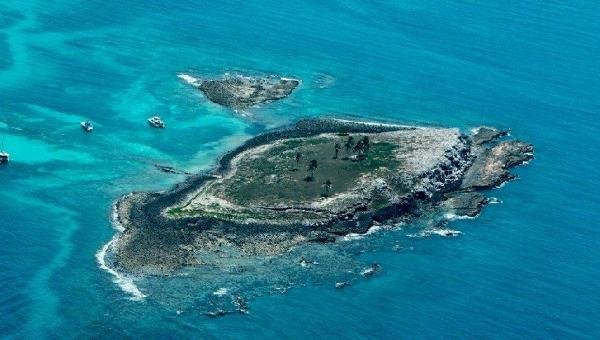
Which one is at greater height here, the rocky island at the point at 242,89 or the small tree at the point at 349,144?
the small tree at the point at 349,144

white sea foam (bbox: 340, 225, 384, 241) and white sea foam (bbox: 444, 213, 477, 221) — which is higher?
white sea foam (bbox: 444, 213, 477, 221)

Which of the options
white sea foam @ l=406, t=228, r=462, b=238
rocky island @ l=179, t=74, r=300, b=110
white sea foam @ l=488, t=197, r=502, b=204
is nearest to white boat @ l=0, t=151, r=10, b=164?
rocky island @ l=179, t=74, r=300, b=110

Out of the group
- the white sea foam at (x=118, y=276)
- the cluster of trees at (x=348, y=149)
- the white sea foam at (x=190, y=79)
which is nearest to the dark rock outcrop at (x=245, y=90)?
the white sea foam at (x=190, y=79)

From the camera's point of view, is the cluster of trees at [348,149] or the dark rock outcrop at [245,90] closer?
the cluster of trees at [348,149]

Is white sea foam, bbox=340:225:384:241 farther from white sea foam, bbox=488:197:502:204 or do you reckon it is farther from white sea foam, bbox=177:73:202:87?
white sea foam, bbox=177:73:202:87

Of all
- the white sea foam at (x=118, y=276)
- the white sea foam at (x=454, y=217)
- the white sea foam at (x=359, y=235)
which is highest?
the white sea foam at (x=454, y=217)

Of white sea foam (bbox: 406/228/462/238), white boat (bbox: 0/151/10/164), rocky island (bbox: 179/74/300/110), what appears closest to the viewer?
white sea foam (bbox: 406/228/462/238)

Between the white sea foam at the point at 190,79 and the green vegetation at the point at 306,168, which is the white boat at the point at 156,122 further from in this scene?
the white sea foam at the point at 190,79

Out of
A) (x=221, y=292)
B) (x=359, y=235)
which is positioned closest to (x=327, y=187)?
(x=359, y=235)
